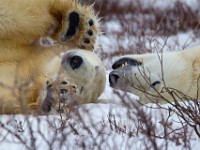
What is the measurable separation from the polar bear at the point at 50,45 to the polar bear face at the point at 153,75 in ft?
0.43

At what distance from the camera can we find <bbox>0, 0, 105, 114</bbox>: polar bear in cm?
441

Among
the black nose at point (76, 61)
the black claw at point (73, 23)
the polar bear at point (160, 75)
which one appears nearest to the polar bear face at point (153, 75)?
the polar bear at point (160, 75)

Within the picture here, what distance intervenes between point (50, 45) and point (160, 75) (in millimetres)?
748

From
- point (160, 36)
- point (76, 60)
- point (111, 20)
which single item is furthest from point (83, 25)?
point (111, 20)

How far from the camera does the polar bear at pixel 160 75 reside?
14.7ft

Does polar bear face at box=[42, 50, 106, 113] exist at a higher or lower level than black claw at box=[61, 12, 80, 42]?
lower

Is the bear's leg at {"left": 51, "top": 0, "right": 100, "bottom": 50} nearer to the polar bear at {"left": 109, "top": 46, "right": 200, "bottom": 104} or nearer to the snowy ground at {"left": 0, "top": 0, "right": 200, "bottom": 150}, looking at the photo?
the polar bear at {"left": 109, "top": 46, "right": 200, "bottom": 104}

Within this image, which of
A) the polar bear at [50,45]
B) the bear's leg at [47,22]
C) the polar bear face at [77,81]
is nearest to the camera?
the polar bear face at [77,81]

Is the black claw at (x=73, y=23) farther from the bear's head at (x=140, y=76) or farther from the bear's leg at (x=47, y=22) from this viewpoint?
the bear's head at (x=140, y=76)

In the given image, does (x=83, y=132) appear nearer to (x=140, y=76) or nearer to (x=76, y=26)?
(x=140, y=76)

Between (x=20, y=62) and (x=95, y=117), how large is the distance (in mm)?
717

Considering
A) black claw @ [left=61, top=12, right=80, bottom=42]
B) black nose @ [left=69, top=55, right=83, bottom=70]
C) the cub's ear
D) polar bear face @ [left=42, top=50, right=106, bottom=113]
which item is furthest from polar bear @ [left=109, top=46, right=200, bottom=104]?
black claw @ [left=61, top=12, right=80, bottom=42]

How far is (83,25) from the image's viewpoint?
4645 millimetres

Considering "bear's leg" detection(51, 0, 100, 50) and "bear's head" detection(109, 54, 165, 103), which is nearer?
"bear's head" detection(109, 54, 165, 103)
